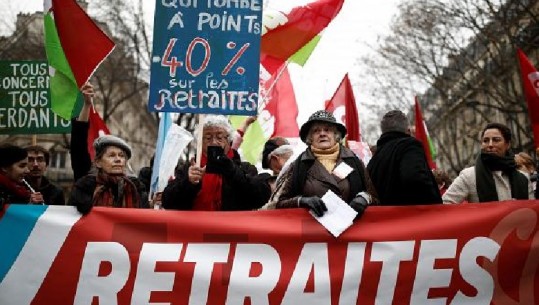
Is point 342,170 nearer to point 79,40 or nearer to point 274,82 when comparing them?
point 79,40

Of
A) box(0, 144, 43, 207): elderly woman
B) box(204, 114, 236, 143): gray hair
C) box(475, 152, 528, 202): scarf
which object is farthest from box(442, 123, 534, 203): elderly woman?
box(0, 144, 43, 207): elderly woman

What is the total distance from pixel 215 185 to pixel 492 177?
82.6 inches

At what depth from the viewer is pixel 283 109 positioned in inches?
389

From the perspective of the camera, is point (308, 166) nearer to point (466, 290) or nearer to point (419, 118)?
point (466, 290)

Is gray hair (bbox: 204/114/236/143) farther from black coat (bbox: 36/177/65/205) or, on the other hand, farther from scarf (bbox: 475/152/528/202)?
scarf (bbox: 475/152/528/202)

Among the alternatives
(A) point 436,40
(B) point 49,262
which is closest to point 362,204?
(B) point 49,262

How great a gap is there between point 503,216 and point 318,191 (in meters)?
1.22

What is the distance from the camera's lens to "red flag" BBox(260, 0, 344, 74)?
7.91 meters

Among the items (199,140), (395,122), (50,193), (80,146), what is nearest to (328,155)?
(395,122)

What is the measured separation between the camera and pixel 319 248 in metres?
4.85

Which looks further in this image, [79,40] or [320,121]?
[79,40]

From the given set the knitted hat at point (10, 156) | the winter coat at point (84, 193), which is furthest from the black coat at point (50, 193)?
the winter coat at point (84, 193)

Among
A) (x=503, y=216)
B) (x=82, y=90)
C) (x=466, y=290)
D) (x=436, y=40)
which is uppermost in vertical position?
(x=436, y=40)

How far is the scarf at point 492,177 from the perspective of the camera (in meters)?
5.63
